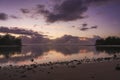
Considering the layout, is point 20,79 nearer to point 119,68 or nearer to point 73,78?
point 73,78

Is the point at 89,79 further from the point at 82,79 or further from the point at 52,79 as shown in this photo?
the point at 52,79

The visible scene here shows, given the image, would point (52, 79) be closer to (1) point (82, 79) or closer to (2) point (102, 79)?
(1) point (82, 79)

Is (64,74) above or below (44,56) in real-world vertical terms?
below

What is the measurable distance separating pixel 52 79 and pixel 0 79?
365 cm

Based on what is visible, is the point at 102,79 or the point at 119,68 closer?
the point at 102,79

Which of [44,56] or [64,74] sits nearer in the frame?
[64,74]

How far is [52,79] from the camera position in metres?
13.8

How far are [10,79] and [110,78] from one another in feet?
22.2

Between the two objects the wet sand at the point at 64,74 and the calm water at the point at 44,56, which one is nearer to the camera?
the wet sand at the point at 64,74

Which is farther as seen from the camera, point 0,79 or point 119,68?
point 119,68

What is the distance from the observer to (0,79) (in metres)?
14.4

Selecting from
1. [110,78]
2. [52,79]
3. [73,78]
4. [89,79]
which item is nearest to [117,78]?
[110,78]

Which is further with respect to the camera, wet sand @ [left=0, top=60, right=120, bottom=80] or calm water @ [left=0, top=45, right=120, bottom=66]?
calm water @ [left=0, top=45, right=120, bottom=66]

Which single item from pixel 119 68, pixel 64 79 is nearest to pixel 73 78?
pixel 64 79
